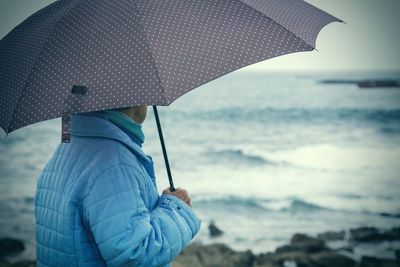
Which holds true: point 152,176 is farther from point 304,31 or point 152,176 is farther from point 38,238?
point 304,31

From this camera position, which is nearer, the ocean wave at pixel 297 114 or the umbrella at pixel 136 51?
the umbrella at pixel 136 51

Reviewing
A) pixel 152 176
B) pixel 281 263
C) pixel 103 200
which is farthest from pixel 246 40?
pixel 281 263

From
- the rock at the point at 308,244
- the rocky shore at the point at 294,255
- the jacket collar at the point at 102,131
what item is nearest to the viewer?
the jacket collar at the point at 102,131

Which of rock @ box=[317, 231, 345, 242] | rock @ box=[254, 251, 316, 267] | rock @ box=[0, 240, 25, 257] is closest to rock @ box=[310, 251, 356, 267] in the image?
rock @ box=[254, 251, 316, 267]

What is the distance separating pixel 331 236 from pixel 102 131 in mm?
9511

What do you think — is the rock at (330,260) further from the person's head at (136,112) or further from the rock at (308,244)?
the person's head at (136,112)

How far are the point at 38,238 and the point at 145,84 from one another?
966 millimetres

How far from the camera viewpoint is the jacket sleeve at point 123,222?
5.58 feet

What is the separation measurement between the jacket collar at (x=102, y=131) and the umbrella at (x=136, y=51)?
200 millimetres

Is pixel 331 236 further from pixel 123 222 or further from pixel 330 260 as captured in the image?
pixel 123 222

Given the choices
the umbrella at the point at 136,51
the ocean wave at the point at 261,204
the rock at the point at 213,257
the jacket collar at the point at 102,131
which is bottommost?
the ocean wave at the point at 261,204

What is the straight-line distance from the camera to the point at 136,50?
177 cm

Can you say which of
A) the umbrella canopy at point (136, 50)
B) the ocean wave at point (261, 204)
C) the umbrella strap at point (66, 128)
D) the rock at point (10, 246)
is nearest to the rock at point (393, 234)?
the ocean wave at point (261, 204)

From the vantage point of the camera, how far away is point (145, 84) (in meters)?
1.70
